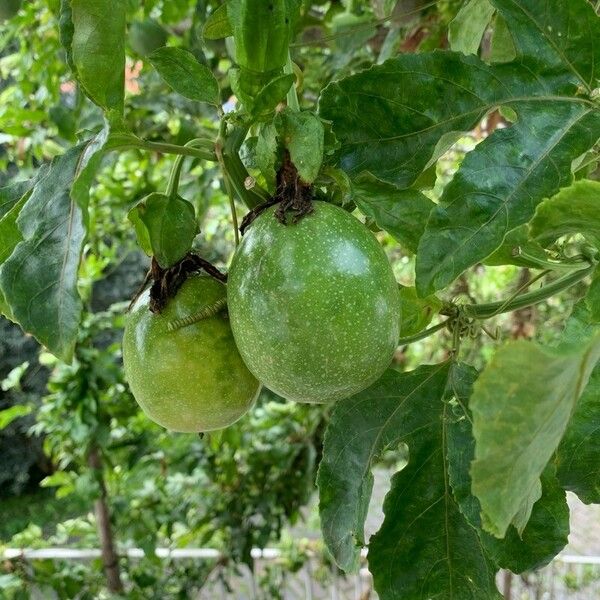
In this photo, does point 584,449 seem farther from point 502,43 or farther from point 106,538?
point 106,538

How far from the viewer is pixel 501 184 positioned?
2.07 ft

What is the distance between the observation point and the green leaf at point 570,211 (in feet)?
1.93

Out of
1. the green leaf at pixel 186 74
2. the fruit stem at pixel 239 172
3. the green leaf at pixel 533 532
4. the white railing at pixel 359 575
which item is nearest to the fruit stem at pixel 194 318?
the fruit stem at pixel 239 172

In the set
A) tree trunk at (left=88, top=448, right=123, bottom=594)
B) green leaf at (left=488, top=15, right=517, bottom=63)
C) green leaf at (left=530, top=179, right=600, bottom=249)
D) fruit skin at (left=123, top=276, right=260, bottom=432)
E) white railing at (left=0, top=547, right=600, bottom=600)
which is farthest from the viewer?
white railing at (left=0, top=547, right=600, bottom=600)

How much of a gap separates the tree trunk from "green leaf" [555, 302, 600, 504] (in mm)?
1589

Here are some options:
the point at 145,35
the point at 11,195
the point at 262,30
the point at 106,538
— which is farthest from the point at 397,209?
the point at 106,538

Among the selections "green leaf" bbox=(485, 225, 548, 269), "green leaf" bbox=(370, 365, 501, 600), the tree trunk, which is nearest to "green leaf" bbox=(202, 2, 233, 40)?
"green leaf" bbox=(485, 225, 548, 269)

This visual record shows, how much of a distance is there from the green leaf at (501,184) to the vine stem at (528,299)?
0.22 metres

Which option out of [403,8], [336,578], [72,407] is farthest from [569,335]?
[336,578]

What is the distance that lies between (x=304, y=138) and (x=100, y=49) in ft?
0.66

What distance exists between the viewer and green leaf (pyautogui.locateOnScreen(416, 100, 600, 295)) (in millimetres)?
602

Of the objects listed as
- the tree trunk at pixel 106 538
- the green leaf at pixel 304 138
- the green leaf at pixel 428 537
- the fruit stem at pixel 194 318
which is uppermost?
the green leaf at pixel 304 138

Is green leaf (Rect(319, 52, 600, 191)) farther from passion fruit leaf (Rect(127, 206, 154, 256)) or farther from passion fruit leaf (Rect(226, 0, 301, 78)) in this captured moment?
passion fruit leaf (Rect(127, 206, 154, 256))

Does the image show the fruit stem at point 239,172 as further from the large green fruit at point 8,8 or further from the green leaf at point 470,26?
the large green fruit at point 8,8
